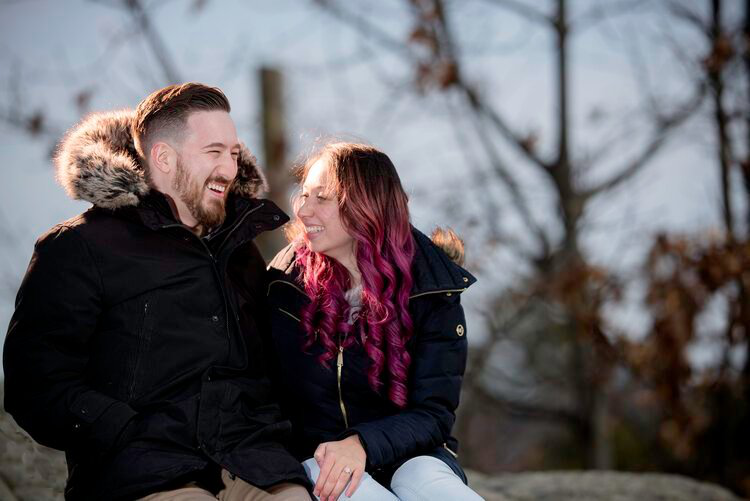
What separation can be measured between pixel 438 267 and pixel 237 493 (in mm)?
1079

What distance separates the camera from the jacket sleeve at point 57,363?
2.39 metres

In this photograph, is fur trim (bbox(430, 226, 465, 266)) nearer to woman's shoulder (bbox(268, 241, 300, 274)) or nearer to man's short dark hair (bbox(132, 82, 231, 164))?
woman's shoulder (bbox(268, 241, 300, 274))

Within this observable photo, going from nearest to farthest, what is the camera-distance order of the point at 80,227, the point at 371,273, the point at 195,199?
the point at 80,227, the point at 195,199, the point at 371,273

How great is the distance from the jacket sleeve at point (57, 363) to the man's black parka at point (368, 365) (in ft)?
2.37

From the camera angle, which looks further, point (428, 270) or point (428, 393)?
point (428, 270)

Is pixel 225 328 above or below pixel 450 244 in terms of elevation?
above

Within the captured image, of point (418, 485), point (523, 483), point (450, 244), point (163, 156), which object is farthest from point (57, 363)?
point (523, 483)

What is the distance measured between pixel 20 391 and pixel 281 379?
0.96m

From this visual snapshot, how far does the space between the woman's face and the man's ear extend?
51 centimetres

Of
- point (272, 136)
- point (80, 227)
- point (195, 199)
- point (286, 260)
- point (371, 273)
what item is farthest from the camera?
point (272, 136)

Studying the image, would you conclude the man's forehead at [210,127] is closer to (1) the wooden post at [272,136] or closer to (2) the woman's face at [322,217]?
(2) the woman's face at [322,217]

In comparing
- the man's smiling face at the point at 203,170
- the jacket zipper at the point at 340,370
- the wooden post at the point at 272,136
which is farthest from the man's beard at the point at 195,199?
the wooden post at the point at 272,136

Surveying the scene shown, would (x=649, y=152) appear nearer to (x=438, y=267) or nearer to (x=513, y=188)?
(x=513, y=188)

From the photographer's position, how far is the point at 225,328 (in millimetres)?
2746
